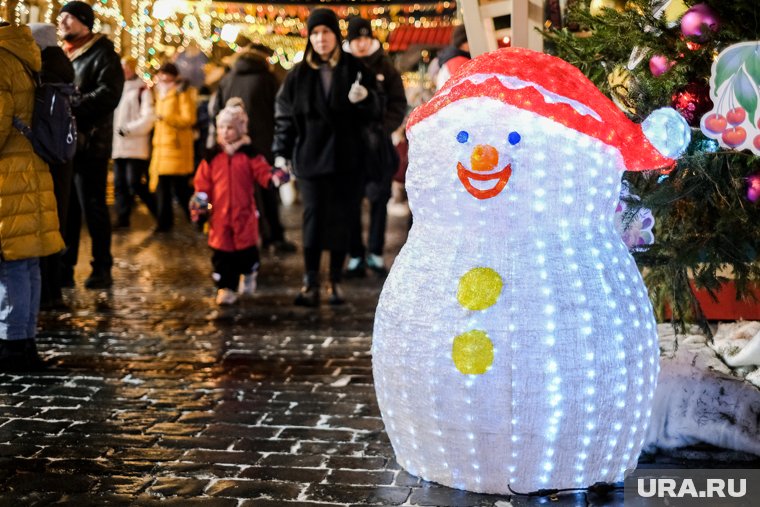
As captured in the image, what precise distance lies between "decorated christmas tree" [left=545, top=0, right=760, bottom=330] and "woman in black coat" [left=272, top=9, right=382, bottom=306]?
141 inches

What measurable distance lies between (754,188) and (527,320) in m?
1.22

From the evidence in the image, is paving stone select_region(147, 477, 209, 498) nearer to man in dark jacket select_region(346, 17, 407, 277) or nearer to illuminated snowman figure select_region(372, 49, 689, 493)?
illuminated snowman figure select_region(372, 49, 689, 493)

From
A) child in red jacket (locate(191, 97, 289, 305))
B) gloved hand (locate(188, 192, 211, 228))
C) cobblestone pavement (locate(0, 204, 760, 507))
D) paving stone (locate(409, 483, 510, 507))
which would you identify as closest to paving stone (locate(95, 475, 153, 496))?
cobblestone pavement (locate(0, 204, 760, 507))

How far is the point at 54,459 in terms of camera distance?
15.9ft

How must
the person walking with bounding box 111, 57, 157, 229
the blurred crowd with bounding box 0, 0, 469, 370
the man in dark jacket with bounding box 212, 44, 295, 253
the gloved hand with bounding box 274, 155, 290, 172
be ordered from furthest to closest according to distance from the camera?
the person walking with bounding box 111, 57, 157, 229 < the man in dark jacket with bounding box 212, 44, 295, 253 < the gloved hand with bounding box 274, 155, 290, 172 < the blurred crowd with bounding box 0, 0, 469, 370

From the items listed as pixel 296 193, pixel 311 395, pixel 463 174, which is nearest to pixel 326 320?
pixel 311 395

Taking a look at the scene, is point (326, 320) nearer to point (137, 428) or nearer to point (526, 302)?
point (137, 428)

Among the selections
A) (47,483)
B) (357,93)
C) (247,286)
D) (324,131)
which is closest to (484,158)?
(47,483)

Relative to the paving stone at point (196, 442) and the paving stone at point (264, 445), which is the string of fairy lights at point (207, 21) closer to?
the paving stone at point (196, 442)

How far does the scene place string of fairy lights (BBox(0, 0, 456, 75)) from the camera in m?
17.3

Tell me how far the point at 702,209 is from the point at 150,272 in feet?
23.0

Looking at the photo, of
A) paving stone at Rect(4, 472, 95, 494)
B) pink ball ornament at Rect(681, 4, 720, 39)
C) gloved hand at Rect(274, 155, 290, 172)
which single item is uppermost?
pink ball ornament at Rect(681, 4, 720, 39)

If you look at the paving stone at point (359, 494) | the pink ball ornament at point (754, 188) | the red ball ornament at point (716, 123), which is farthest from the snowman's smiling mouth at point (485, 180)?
the paving stone at point (359, 494)

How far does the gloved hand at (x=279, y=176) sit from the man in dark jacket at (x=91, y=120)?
5.51 ft
